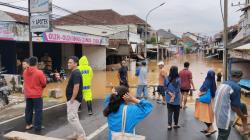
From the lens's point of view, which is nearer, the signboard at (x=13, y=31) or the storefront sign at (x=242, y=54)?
the storefront sign at (x=242, y=54)

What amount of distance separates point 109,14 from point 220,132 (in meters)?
47.1

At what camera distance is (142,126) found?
27.1ft

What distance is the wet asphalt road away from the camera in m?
7.31

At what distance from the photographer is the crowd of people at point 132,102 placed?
381 centimetres

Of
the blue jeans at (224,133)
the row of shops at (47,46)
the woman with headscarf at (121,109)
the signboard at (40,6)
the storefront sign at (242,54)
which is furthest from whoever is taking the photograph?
the row of shops at (47,46)

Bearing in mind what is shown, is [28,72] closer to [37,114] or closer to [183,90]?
[37,114]

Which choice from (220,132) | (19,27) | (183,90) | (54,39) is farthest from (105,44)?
(220,132)

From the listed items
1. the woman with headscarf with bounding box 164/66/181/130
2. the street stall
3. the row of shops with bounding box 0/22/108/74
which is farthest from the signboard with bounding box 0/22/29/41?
the street stall

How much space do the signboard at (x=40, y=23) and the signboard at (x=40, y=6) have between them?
7.1 inches

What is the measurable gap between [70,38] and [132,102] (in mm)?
19159

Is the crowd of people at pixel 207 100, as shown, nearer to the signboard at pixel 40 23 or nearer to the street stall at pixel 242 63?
the signboard at pixel 40 23

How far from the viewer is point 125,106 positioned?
12.5ft

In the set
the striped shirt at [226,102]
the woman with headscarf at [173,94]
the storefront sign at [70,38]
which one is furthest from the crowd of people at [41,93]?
the storefront sign at [70,38]

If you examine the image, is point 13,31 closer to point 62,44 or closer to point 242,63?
point 62,44
